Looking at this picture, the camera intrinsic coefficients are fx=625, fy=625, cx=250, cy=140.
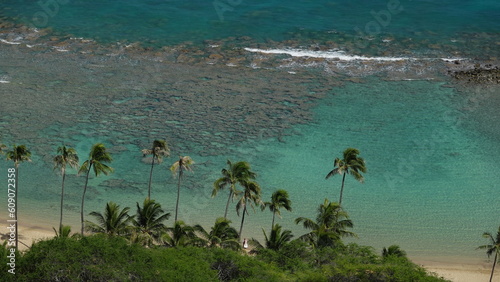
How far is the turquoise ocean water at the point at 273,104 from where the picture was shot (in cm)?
6444

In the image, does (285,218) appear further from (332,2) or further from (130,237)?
(332,2)

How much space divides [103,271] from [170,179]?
27572 millimetres

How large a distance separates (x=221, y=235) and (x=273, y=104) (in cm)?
3767

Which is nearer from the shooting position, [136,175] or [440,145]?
[136,175]

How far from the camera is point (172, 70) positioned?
94250 mm

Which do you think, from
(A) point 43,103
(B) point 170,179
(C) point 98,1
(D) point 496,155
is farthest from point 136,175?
(C) point 98,1

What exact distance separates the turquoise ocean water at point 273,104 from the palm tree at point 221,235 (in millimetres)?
10055

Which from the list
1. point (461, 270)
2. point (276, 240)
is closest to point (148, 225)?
point (276, 240)

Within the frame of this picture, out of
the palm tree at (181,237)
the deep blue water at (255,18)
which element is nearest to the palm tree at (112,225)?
the palm tree at (181,237)

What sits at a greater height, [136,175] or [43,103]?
[43,103]

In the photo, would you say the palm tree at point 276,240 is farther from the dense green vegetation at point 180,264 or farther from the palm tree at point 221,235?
the palm tree at point 221,235

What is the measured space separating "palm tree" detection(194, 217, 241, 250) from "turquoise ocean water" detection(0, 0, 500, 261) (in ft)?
33.0

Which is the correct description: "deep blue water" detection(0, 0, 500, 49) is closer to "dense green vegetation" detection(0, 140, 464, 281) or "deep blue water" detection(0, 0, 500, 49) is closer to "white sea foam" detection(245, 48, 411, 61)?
"white sea foam" detection(245, 48, 411, 61)

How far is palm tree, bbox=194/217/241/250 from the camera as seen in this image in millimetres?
48531
